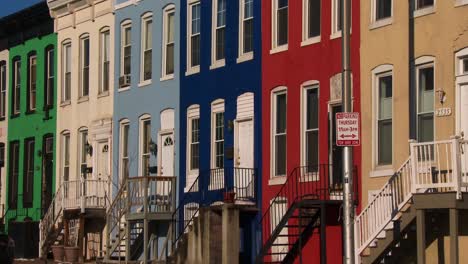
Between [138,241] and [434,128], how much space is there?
14496 millimetres

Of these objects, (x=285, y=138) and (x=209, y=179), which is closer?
(x=285, y=138)

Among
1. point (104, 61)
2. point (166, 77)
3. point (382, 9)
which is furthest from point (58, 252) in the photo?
point (382, 9)

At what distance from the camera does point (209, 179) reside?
34219 mm

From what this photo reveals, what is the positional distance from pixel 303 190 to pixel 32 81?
64.3 feet

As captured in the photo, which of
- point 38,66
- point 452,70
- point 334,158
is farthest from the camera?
point 38,66

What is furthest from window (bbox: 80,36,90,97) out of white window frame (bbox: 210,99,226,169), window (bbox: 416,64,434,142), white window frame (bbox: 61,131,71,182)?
window (bbox: 416,64,434,142)

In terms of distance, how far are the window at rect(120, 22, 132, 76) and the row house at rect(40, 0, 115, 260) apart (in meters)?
0.69

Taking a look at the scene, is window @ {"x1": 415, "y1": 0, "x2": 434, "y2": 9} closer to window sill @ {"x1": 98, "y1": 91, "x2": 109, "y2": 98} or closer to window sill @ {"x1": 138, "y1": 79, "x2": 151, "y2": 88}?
window sill @ {"x1": 138, "y1": 79, "x2": 151, "y2": 88}

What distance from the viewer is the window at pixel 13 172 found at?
47719 mm

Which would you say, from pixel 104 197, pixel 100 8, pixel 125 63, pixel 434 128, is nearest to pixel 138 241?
pixel 104 197

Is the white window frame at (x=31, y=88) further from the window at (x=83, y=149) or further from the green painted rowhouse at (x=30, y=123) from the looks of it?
the window at (x=83, y=149)

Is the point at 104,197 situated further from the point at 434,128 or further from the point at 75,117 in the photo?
the point at 434,128

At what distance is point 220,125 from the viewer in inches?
1346

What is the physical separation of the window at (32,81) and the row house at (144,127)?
708 centimetres
